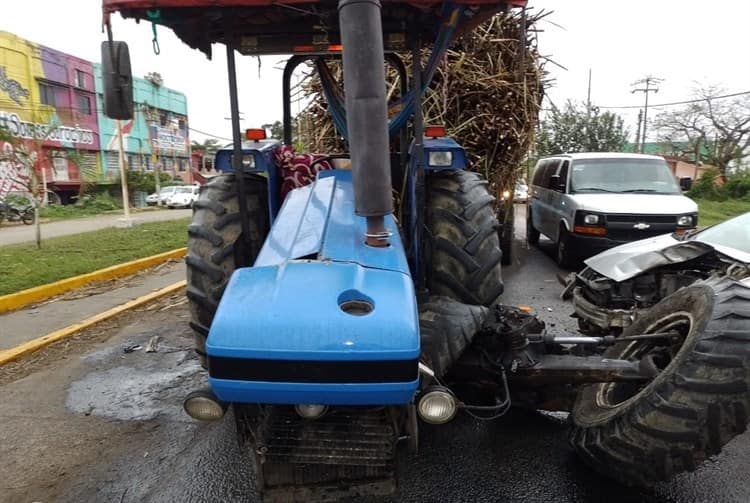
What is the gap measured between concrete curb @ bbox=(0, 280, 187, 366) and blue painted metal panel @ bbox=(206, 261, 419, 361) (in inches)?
155

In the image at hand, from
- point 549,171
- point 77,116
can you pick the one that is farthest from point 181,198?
point 549,171

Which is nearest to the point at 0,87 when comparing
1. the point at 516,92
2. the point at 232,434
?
the point at 516,92

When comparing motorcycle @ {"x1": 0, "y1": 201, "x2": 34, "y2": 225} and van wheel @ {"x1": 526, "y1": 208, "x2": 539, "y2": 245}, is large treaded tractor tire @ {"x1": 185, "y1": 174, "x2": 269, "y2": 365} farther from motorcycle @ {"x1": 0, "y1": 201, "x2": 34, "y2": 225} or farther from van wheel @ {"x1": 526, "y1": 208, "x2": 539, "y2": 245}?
motorcycle @ {"x1": 0, "y1": 201, "x2": 34, "y2": 225}

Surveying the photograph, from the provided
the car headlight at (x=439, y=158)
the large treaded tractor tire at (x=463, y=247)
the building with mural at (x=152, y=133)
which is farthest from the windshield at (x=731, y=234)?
the building with mural at (x=152, y=133)

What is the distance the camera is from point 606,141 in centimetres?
2845

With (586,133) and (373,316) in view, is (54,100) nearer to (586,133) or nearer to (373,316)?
(586,133)

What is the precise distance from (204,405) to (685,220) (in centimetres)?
797

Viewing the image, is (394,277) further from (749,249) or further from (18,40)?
(18,40)

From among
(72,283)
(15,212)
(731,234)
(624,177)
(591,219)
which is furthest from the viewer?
(15,212)

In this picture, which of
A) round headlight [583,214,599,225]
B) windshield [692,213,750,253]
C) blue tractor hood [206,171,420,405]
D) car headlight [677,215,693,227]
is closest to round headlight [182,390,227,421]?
blue tractor hood [206,171,420,405]

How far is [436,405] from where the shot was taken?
2.10 metres

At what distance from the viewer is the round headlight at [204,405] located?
80.0 inches

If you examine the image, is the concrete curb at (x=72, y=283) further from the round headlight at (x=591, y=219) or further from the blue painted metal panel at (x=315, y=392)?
the round headlight at (x=591, y=219)

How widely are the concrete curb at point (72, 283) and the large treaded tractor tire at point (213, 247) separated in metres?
4.26
